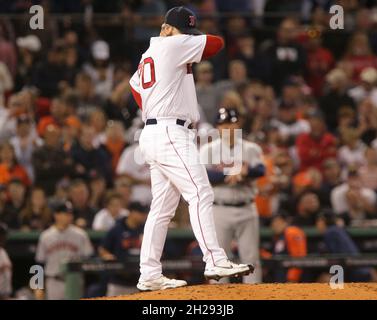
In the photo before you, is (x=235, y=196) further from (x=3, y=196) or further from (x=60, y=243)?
(x=3, y=196)

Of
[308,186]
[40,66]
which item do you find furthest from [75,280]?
[40,66]

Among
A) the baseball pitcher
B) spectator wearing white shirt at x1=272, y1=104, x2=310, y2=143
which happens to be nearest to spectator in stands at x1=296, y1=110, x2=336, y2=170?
spectator wearing white shirt at x1=272, y1=104, x2=310, y2=143

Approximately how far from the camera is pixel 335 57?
15.6 m

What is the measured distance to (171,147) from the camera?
8.00 metres

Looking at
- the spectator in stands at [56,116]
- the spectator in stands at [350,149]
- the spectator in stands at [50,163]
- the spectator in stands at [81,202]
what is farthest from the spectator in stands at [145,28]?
the spectator in stands at [350,149]

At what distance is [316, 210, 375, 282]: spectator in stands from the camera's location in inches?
457

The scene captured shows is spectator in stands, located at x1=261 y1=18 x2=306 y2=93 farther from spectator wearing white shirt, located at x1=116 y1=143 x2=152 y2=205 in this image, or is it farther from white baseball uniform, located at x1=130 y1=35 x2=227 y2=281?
white baseball uniform, located at x1=130 y1=35 x2=227 y2=281

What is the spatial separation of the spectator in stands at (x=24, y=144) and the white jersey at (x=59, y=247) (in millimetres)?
1707

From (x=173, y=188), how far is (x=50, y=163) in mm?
5164

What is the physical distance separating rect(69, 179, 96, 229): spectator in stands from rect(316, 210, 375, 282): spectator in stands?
102 inches

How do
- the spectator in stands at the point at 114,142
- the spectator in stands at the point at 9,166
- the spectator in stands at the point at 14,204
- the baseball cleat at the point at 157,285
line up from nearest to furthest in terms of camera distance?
1. the baseball cleat at the point at 157,285
2. the spectator in stands at the point at 14,204
3. the spectator in stands at the point at 9,166
4. the spectator in stands at the point at 114,142

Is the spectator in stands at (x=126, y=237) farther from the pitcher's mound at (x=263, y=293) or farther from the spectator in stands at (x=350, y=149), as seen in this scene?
the pitcher's mound at (x=263, y=293)

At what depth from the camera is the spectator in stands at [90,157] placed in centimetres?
1338

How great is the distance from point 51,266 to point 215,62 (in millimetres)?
4362
